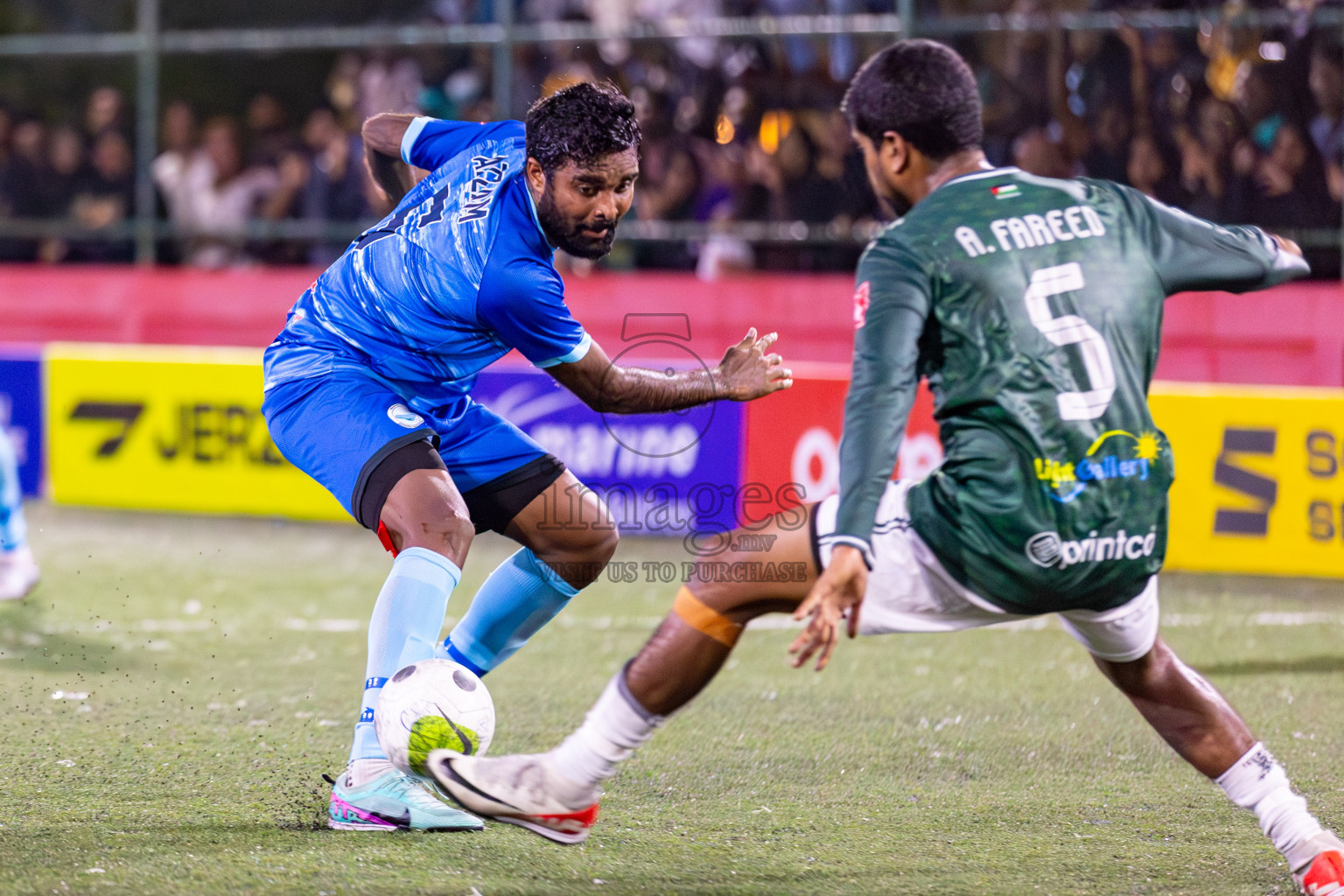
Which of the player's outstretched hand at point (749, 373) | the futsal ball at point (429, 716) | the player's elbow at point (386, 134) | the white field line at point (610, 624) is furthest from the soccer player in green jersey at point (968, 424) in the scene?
the white field line at point (610, 624)

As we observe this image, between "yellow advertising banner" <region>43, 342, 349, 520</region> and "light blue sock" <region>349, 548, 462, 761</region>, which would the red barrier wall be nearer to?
"yellow advertising banner" <region>43, 342, 349, 520</region>

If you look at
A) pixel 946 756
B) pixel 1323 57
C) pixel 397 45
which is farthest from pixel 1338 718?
pixel 397 45

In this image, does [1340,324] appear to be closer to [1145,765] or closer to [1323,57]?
[1323,57]

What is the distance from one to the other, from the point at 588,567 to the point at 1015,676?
2.19 m

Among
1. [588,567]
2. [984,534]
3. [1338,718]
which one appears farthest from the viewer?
[1338,718]

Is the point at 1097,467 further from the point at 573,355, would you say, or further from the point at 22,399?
the point at 22,399

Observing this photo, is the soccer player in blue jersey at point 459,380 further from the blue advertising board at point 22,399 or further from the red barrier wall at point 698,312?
the blue advertising board at point 22,399

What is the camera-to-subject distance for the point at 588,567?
4.53 metres

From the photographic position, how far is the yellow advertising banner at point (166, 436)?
30.9 feet

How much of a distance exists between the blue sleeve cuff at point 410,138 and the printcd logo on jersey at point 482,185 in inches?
17.5

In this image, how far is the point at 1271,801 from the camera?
139 inches

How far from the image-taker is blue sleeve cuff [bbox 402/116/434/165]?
468cm

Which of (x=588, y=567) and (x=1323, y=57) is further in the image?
(x=1323, y=57)

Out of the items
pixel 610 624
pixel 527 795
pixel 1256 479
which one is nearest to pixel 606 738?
pixel 527 795
